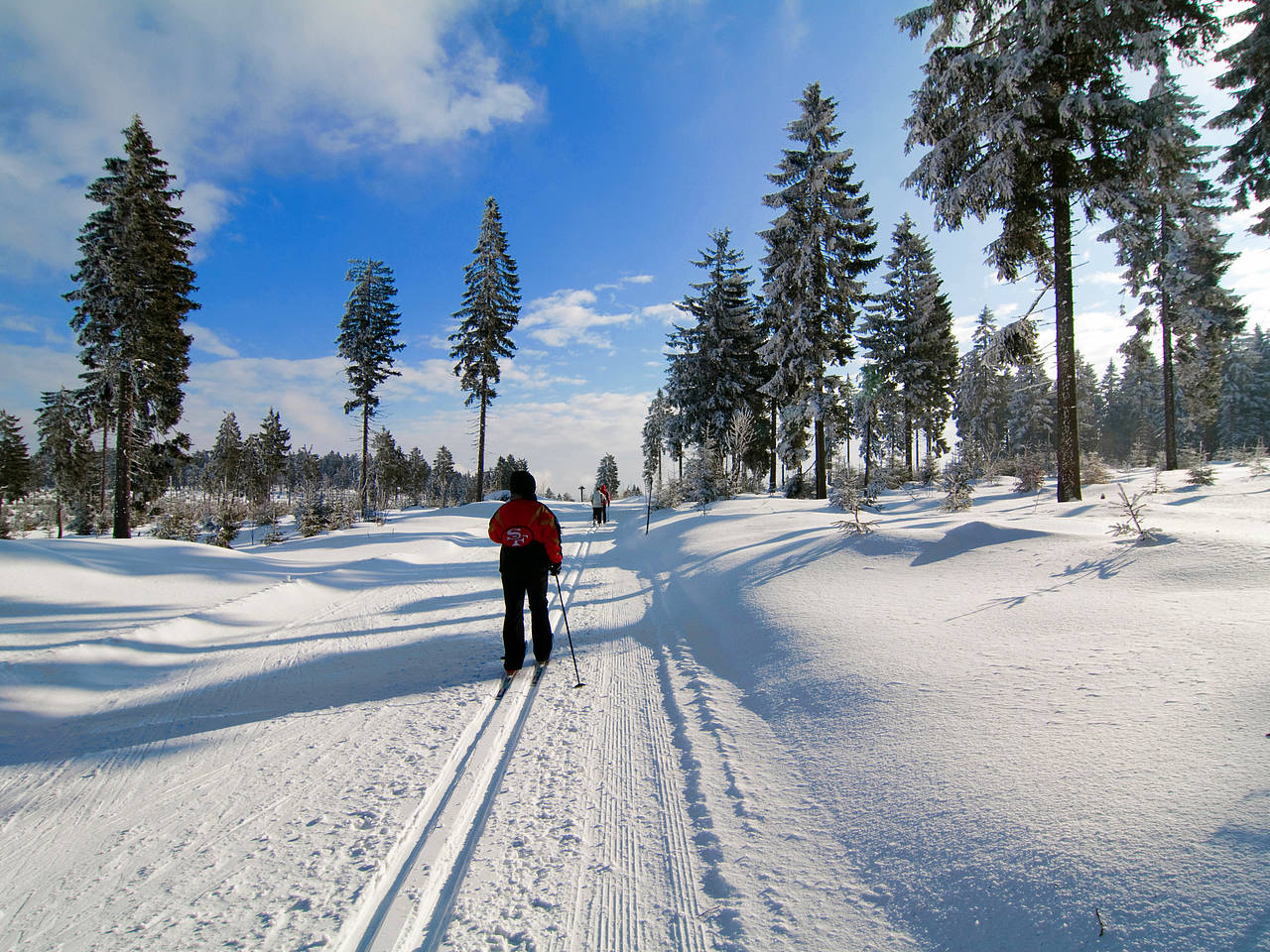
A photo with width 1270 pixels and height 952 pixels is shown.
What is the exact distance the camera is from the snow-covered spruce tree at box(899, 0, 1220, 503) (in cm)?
959

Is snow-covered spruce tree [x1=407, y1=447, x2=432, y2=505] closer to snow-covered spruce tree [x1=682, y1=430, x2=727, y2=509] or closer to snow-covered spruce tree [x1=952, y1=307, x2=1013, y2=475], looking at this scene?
snow-covered spruce tree [x1=682, y1=430, x2=727, y2=509]

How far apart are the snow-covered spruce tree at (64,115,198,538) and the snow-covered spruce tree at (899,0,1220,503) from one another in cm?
2350

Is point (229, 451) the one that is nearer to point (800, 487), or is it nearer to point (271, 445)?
point (271, 445)

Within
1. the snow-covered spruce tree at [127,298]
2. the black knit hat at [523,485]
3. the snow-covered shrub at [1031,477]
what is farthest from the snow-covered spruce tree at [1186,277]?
the snow-covered spruce tree at [127,298]

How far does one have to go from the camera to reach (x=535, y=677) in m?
4.64

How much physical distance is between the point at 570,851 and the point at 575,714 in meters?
1.50

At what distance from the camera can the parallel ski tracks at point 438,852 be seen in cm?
192

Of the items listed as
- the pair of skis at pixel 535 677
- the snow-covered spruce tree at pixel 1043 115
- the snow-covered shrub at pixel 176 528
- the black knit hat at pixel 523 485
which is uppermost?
the snow-covered spruce tree at pixel 1043 115

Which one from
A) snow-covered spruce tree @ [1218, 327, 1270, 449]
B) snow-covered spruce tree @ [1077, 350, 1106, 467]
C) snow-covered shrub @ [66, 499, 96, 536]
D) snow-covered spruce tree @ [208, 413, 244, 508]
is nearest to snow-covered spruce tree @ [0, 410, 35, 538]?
snow-covered spruce tree @ [208, 413, 244, 508]

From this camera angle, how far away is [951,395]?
33.6 m

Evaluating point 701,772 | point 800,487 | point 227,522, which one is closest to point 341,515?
point 227,522

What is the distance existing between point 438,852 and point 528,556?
9.44ft

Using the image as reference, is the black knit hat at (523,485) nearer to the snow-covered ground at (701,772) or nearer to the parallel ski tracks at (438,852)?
the snow-covered ground at (701,772)

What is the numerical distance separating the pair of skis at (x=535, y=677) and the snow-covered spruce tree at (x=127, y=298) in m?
19.4
